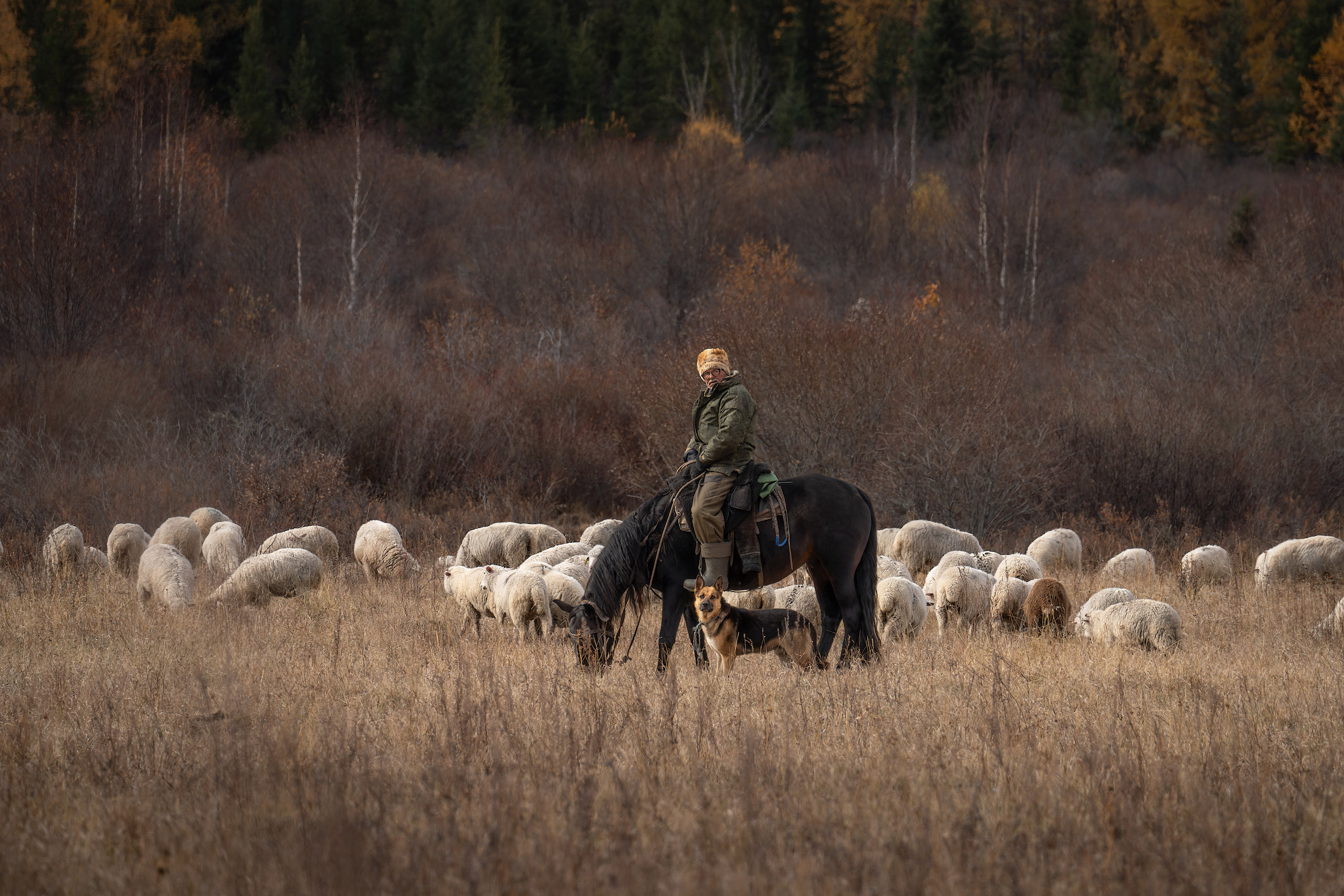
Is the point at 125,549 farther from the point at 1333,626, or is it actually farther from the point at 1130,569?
the point at 1333,626

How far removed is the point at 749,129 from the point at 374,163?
750 inches

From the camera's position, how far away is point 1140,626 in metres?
8.67

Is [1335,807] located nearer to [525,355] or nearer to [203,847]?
[203,847]

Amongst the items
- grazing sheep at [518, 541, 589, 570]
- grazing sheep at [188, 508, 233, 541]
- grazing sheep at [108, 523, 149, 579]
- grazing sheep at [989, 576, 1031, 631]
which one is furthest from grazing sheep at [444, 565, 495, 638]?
grazing sheep at [188, 508, 233, 541]

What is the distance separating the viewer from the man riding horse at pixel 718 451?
7730mm

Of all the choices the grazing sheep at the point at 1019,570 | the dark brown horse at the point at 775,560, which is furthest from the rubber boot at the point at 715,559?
the grazing sheep at the point at 1019,570

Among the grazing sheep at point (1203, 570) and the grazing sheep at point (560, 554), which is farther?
the grazing sheep at point (1203, 570)

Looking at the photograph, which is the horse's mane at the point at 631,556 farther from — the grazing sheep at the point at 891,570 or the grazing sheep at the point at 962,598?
the grazing sheep at the point at 962,598

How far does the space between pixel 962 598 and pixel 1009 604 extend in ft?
1.24

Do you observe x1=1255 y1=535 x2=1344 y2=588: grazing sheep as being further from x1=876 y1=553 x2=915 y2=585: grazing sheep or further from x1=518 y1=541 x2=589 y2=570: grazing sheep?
x1=518 y1=541 x2=589 y2=570: grazing sheep

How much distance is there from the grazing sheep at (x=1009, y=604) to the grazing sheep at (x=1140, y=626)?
0.74m

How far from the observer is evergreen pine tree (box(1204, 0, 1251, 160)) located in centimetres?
4234

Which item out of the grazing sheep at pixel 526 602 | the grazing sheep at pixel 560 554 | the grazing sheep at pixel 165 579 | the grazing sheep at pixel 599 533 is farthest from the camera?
the grazing sheep at pixel 599 533

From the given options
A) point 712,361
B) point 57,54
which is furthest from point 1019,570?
point 57,54
